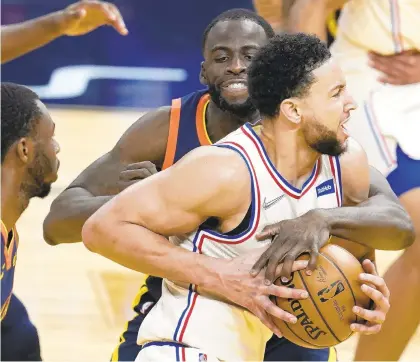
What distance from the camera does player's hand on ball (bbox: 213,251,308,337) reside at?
2924 millimetres

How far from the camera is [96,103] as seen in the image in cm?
1086

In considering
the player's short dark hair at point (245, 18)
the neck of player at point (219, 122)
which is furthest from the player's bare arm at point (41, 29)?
the neck of player at point (219, 122)

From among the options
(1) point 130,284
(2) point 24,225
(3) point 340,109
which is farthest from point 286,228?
(2) point 24,225

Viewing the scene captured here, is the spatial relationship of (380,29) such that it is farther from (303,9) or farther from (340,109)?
(340,109)

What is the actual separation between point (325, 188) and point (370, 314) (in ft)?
1.55

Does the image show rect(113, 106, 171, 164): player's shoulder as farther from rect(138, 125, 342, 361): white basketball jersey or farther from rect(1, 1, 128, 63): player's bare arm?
rect(138, 125, 342, 361): white basketball jersey

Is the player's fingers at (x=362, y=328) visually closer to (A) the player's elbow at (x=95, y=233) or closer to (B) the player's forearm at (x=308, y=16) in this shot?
(A) the player's elbow at (x=95, y=233)

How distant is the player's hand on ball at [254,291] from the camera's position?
2.92 metres

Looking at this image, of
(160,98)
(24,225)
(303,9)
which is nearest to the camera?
(303,9)

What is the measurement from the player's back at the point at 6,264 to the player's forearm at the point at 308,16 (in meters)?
1.41

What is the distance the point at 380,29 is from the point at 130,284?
2.50 m

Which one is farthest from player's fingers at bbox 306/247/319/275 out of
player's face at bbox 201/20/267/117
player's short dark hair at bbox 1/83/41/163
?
player's short dark hair at bbox 1/83/41/163

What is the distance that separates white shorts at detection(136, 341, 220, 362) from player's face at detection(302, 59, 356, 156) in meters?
0.74

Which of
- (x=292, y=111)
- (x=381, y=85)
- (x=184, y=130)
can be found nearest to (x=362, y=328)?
(x=292, y=111)
